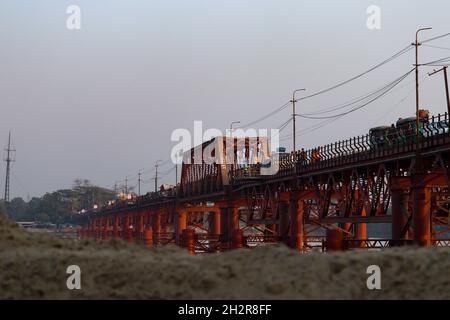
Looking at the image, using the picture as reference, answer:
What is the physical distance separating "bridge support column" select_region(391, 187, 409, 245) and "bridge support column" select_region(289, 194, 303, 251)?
610 inches

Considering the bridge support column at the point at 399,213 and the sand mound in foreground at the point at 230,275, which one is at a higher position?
the bridge support column at the point at 399,213

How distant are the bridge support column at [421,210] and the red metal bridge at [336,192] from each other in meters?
0.05

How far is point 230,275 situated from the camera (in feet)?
54.4

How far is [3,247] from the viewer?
19.4 m

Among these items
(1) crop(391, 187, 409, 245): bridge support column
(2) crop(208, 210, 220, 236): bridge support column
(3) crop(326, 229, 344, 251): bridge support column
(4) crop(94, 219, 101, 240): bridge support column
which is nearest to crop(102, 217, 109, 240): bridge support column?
(4) crop(94, 219, 101, 240): bridge support column

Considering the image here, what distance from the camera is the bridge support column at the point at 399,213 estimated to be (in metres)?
38.6

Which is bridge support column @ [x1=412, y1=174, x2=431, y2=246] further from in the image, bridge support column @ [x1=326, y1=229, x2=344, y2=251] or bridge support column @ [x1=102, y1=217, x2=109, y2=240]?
bridge support column @ [x1=102, y1=217, x2=109, y2=240]

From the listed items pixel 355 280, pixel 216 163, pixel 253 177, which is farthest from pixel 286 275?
pixel 216 163

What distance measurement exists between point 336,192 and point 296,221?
5.24 m

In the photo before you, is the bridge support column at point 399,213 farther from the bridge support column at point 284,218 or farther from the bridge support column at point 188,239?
the bridge support column at point 188,239

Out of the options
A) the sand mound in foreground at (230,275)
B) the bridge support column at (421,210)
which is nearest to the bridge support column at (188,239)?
the bridge support column at (421,210)

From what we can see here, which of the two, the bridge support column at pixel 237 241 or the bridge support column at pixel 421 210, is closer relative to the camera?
the bridge support column at pixel 421 210

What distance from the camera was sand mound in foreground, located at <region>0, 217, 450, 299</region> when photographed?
15969mm
